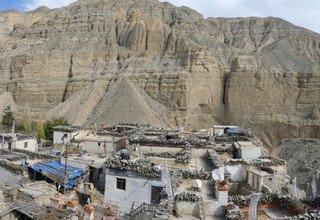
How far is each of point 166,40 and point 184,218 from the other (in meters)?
77.8

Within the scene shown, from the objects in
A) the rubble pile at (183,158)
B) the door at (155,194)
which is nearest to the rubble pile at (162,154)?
the rubble pile at (183,158)

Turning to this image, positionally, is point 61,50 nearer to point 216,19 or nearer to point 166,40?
point 166,40

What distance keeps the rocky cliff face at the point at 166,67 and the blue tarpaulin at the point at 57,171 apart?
45202 millimetres

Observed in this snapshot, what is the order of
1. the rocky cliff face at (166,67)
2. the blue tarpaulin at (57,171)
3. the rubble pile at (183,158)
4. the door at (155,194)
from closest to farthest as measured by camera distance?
the door at (155,194)
the rubble pile at (183,158)
the blue tarpaulin at (57,171)
the rocky cliff face at (166,67)

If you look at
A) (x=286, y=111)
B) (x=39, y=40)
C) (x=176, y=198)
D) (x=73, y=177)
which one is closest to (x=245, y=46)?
(x=286, y=111)

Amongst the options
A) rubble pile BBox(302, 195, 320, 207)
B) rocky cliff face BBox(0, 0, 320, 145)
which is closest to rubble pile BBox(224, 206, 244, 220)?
rubble pile BBox(302, 195, 320, 207)

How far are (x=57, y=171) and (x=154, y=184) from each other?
883 centimetres

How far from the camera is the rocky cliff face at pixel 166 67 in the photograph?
7619 cm

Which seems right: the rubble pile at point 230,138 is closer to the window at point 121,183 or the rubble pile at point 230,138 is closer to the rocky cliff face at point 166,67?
the window at point 121,183

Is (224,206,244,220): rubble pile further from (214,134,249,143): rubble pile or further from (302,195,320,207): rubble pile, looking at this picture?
(214,134,249,143): rubble pile

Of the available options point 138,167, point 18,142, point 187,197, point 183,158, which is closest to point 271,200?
point 187,197

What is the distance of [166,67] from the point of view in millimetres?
82062

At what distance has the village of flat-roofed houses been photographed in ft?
44.2

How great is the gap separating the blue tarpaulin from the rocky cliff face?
148 feet
